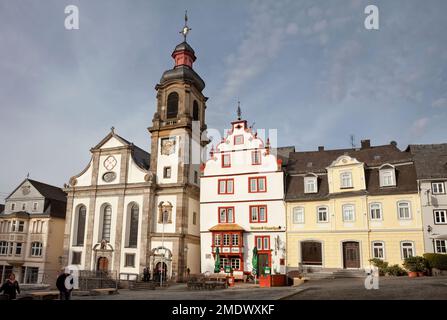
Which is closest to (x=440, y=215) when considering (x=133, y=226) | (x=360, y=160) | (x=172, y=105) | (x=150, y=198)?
(x=360, y=160)

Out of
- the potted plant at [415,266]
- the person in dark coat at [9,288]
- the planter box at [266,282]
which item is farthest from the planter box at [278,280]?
the person in dark coat at [9,288]

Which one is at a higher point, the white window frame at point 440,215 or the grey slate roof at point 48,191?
the grey slate roof at point 48,191

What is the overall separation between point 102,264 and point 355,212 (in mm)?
24505

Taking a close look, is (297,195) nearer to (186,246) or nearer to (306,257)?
(306,257)

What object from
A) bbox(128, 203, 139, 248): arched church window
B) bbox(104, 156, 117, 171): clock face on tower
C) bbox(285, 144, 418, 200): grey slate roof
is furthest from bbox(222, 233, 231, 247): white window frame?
bbox(104, 156, 117, 171): clock face on tower

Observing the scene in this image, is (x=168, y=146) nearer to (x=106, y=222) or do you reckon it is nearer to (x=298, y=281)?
(x=106, y=222)

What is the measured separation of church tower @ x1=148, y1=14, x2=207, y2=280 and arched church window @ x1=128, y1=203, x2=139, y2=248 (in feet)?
6.74

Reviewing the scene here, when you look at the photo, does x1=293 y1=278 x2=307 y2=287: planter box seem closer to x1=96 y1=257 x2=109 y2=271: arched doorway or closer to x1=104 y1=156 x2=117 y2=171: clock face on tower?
x1=96 y1=257 x2=109 y2=271: arched doorway

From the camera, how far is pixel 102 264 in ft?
126

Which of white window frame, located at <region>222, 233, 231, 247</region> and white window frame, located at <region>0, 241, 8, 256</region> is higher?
white window frame, located at <region>222, 233, 231, 247</region>

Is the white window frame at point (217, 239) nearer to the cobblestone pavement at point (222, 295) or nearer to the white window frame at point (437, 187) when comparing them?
the cobblestone pavement at point (222, 295)

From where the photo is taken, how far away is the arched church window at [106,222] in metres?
39.3

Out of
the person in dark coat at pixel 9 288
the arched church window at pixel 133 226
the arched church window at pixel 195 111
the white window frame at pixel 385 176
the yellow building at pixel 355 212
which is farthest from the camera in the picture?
the arched church window at pixel 195 111

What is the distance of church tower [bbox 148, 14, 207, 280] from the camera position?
119 feet
